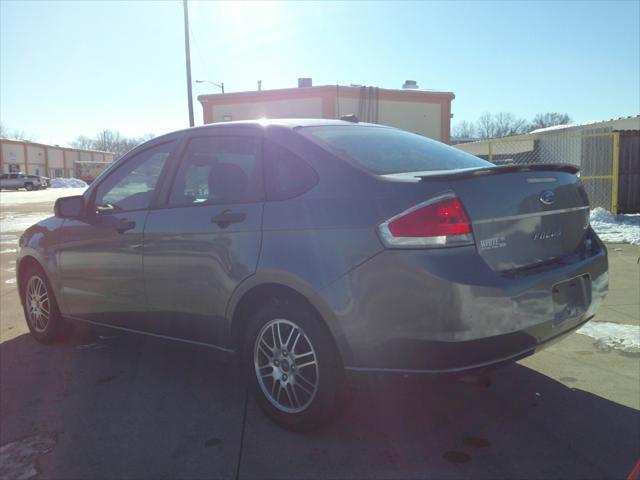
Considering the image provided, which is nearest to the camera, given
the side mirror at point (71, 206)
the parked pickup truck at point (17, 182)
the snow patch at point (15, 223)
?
the side mirror at point (71, 206)

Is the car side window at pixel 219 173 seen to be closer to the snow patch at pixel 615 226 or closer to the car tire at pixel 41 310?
the car tire at pixel 41 310

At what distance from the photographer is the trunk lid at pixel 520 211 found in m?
2.64

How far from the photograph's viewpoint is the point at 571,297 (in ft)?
9.57

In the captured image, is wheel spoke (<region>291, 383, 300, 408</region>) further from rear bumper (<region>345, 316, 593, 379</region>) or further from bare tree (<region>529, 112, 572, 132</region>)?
bare tree (<region>529, 112, 572, 132</region>)

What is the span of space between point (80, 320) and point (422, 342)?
305 centimetres

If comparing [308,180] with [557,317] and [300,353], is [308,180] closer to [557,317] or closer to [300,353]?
[300,353]

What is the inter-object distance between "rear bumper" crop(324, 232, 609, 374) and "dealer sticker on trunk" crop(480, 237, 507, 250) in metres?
0.07

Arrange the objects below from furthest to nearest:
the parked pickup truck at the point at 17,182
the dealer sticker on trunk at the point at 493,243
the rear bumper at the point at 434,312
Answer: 1. the parked pickup truck at the point at 17,182
2. the dealer sticker on trunk at the point at 493,243
3. the rear bumper at the point at 434,312

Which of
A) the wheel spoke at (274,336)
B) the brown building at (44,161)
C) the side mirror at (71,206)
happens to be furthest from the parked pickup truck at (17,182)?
the wheel spoke at (274,336)

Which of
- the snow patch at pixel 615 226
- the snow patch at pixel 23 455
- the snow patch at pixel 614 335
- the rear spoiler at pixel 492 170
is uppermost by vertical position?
the rear spoiler at pixel 492 170

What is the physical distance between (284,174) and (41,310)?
2955mm

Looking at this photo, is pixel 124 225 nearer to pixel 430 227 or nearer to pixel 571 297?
pixel 430 227

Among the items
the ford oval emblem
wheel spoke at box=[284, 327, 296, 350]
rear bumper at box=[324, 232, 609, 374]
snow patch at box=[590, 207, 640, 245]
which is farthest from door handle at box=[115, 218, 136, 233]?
snow patch at box=[590, 207, 640, 245]

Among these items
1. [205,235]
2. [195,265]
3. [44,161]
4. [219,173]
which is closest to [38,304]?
[195,265]
